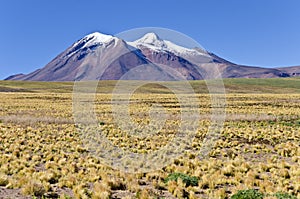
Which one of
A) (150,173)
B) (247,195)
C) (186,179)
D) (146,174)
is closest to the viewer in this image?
(247,195)

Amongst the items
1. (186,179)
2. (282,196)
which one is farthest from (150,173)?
(282,196)

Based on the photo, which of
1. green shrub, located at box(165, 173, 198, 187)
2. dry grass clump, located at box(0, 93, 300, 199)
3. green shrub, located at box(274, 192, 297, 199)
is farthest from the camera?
green shrub, located at box(165, 173, 198, 187)

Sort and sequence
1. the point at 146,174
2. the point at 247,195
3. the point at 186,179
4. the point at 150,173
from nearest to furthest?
the point at 247,195 < the point at 186,179 < the point at 146,174 < the point at 150,173

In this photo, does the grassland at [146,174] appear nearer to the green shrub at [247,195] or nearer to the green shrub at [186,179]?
the green shrub at [186,179]

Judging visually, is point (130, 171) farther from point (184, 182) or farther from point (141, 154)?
point (141, 154)

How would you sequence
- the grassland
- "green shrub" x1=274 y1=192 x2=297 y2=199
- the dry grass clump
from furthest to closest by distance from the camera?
the dry grass clump, the grassland, "green shrub" x1=274 y1=192 x2=297 y2=199

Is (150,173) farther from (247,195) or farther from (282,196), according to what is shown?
(282,196)

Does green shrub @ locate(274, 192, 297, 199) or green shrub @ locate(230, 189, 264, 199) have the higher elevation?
green shrub @ locate(230, 189, 264, 199)

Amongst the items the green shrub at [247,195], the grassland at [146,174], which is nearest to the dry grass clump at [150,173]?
the grassland at [146,174]

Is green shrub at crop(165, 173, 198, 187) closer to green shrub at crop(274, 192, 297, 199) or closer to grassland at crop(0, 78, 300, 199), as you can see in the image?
grassland at crop(0, 78, 300, 199)

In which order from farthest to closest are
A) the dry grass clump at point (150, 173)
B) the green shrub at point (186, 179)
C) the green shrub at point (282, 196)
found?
the green shrub at point (186, 179)
the dry grass clump at point (150, 173)
the green shrub at point (282, 196)

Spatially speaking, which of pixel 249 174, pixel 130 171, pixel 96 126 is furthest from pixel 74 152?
pixel 96 126

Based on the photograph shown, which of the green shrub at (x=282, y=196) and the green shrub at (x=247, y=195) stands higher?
the green shrub at (x=247, y=195)

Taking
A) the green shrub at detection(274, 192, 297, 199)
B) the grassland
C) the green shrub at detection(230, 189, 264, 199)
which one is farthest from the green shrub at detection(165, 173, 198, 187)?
the green shrub at detection(274, 192, 297, 199)
